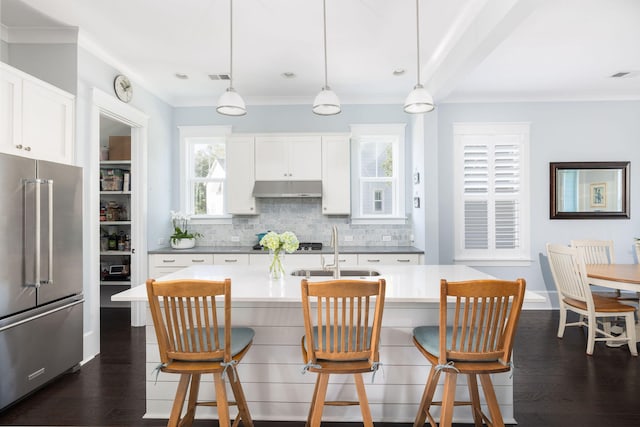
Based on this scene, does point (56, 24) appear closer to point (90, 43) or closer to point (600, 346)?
point (90, 43)

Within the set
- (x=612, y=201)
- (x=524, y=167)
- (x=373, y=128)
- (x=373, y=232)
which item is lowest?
(x=373, y=232)

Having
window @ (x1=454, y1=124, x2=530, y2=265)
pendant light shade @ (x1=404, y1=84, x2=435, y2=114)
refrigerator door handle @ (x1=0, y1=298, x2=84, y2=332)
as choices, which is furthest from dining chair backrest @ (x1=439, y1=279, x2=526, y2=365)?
window @ (x1=454, y1=124, x2=530, y2=265)

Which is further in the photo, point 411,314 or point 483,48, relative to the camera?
point 483,48

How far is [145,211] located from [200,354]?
3.03 meters

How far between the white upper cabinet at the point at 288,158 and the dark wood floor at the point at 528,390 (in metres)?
2.48

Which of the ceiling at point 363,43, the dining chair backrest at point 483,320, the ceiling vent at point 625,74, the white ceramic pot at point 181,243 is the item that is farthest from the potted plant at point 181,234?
the ceiling vent at point 625,74

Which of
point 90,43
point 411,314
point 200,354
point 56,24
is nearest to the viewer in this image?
point 200,354

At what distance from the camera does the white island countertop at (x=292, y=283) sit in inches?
81.0

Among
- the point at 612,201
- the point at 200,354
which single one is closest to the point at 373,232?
the point at 612,201

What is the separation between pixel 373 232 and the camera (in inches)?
200

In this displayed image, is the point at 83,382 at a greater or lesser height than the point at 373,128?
lesser

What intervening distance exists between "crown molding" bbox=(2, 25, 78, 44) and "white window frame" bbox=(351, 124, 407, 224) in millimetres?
3231

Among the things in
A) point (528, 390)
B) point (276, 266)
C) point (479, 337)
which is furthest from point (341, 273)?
point (528, 390)

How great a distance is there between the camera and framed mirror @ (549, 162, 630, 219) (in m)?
4.89
